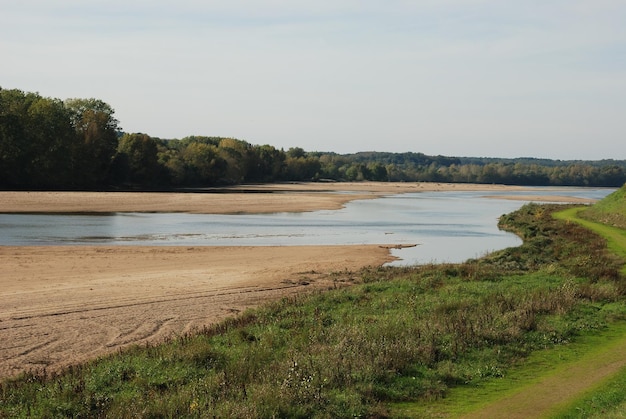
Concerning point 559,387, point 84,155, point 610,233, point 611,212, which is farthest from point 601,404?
point 84,155

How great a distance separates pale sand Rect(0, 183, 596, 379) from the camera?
15219 mm

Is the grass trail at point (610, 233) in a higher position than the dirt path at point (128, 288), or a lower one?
higher

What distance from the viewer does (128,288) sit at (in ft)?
71.6

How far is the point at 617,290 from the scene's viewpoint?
1894cm

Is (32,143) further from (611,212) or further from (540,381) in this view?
(540,381)

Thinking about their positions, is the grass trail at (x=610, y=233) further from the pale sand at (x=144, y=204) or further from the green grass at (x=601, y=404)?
the pale sand at (x=144, y=204)

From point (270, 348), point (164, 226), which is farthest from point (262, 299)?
point (164, 226)

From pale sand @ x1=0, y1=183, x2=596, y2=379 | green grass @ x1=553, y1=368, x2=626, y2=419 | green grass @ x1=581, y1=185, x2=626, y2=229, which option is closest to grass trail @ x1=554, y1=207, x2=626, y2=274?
green grass @ x1=581, y1=185, x2=626, y2=229

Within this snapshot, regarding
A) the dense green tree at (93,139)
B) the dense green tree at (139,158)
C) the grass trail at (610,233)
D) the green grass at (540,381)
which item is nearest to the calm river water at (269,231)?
the grass trail at (610,233)

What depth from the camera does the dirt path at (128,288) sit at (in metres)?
15.2

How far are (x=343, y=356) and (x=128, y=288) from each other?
11698 millimetres

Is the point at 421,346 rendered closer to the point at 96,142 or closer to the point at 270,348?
the point at 270,348

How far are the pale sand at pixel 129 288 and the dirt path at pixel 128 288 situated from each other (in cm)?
3

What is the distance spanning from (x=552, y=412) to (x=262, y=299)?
40.5 feet
